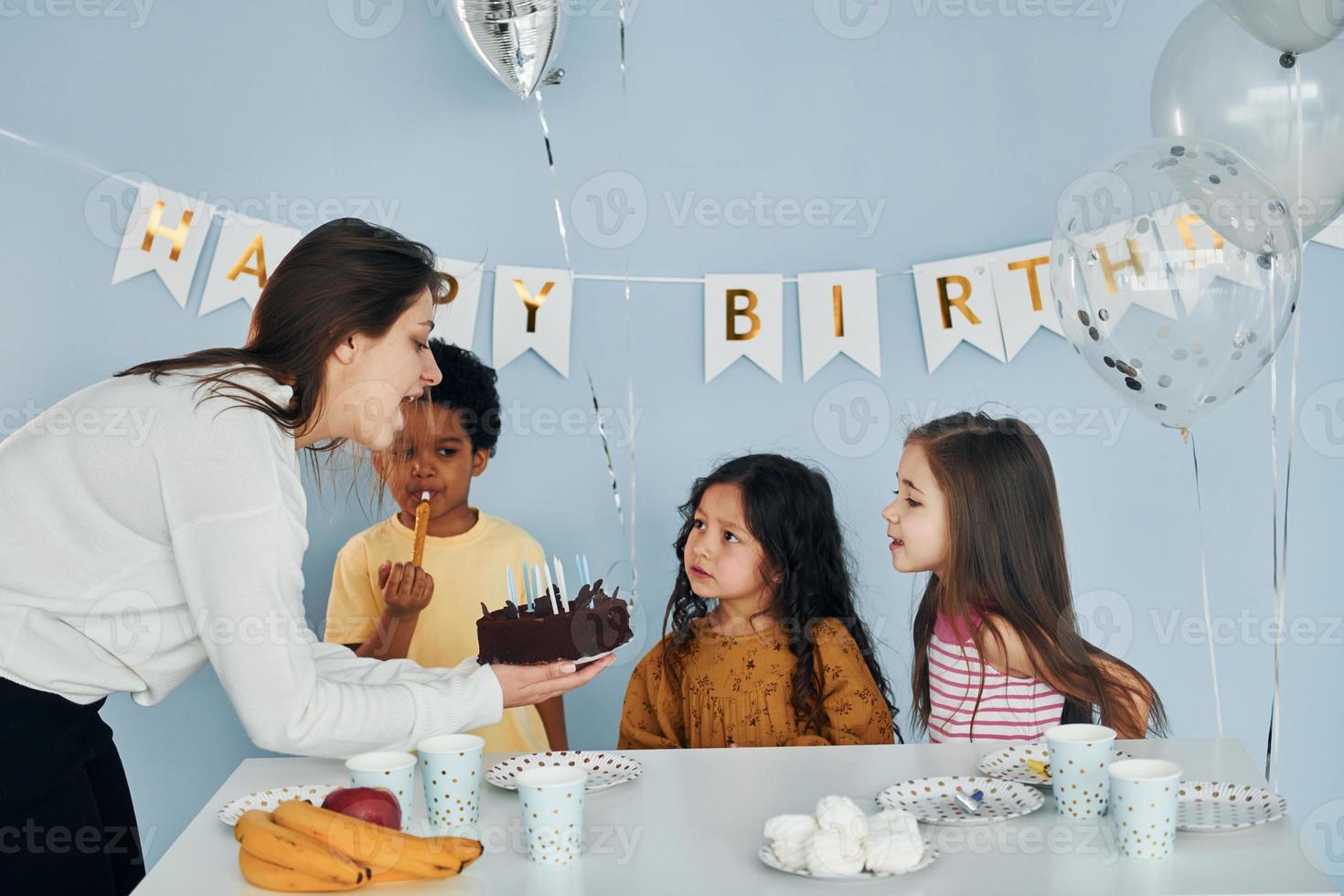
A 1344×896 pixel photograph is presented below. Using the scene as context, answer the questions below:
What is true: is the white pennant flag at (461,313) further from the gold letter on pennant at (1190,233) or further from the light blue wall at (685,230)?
the gold letter on pennant at (1190,233)

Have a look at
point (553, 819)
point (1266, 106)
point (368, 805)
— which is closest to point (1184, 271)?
point (1266, 106)

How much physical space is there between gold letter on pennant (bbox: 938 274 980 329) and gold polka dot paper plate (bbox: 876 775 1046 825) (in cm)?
126

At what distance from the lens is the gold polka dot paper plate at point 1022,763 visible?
3.98 feet

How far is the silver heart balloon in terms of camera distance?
204cm

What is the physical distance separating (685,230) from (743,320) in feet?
0.66

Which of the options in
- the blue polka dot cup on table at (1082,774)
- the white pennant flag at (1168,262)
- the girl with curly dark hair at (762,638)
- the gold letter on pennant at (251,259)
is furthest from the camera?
the gold letter on pennant at (251,259)

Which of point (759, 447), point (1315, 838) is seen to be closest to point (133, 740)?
point (759, 447)

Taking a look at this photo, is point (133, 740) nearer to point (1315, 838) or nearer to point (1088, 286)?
point (1088, 286)

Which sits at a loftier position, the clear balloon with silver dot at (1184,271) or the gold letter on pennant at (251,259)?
the gold letter on pennant at (251,259)

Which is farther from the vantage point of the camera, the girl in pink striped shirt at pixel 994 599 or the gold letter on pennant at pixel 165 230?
the gold letter on pennant at pixel 165 230

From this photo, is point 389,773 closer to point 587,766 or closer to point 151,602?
point 587,766

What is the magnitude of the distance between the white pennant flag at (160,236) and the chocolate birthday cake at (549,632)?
1.14m

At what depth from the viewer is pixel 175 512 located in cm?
123

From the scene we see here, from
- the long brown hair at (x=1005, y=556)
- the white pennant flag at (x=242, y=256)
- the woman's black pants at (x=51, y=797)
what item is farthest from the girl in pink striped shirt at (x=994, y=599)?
the white pennant flag at (x=242, y=256)
